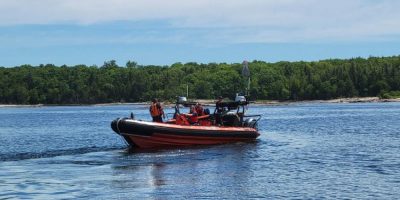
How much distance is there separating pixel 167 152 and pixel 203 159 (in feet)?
9.61

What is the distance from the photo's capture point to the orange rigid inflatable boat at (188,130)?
104 ft

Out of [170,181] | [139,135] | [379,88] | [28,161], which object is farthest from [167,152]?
[379,88]

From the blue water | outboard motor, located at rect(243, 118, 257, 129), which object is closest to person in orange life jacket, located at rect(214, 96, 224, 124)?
the blue water

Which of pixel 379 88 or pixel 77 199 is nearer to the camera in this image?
pixel 77 199

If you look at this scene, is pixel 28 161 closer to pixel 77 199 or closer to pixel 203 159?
pixel 203 159

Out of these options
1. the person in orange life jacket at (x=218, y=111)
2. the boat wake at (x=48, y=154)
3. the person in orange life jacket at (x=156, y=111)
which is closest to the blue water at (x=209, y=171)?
the boat wake at (x=48, y=154)

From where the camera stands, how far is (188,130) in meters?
33.2

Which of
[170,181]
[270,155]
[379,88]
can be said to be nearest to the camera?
[170,181]

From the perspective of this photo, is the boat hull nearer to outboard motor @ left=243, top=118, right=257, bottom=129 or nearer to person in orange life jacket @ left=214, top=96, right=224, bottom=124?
person in orange life jacket @ left=214, top=96, right=224, bottom=124

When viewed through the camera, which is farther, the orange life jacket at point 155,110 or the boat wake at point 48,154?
the orange life jacket at point 155,110

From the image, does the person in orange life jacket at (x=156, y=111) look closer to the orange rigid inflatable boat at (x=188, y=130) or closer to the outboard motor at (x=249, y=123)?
the orange rigid inflatable boat at (x=188, y=130)

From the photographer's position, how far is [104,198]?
1934 cm

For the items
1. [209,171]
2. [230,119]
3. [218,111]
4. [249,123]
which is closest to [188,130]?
[218,111]

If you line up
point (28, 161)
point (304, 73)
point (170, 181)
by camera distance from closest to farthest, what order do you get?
point (170, 181) < point (28, 161) < point (304, 73)
